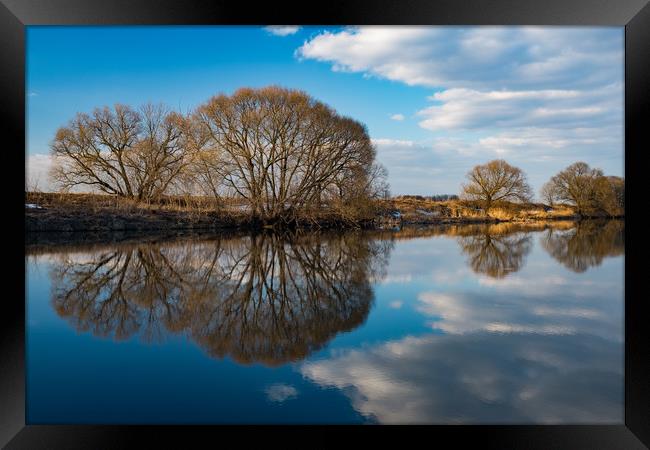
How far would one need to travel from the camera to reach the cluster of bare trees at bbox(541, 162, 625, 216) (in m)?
38.8

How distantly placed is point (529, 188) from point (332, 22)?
140ft

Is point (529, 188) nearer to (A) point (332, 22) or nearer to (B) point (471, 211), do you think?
(B) point (471, 211)

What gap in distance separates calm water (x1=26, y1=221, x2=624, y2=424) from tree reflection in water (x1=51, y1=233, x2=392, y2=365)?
3cm

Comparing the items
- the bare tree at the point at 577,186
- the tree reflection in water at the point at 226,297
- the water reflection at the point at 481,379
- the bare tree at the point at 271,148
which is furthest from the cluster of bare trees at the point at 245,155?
the bare tree at the point at 577,186

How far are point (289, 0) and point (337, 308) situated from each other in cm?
383

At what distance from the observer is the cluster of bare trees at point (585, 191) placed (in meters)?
38.8

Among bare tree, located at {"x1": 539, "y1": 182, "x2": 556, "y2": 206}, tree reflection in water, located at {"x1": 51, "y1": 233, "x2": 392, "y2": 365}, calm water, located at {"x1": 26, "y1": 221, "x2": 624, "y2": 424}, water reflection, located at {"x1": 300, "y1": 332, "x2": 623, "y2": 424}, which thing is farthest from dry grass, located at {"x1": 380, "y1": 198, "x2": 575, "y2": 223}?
water reflection, located at {"x1": 300, "y1": 332, "x2": 623, "y2": 424}

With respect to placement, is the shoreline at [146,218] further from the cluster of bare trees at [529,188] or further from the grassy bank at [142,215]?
the cluster of bare trees at [529,188]

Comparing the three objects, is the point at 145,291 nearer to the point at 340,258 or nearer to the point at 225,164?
the point at 340,258

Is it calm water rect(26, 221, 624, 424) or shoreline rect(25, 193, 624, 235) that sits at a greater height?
shoreline rect(25, 193, 624, 235)

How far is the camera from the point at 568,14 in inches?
119

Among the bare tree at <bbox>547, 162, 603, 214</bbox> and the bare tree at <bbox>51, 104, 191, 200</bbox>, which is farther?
the bare tree at <bbox>547, 162, 603, 214</bbox>

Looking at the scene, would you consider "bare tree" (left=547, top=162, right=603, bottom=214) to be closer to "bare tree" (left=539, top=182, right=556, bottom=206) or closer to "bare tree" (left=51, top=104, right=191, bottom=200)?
"bare tree" (left=539, top=182, right=556, bottom=206)

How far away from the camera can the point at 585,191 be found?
39938mm
